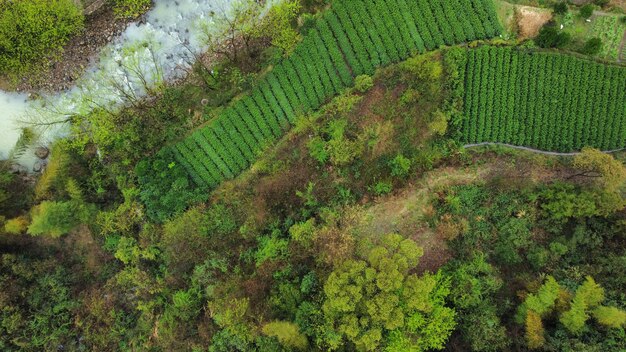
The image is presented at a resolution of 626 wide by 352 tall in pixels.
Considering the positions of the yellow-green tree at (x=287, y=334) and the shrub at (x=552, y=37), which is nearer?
the yellow-green tree at (x=287, y=334)

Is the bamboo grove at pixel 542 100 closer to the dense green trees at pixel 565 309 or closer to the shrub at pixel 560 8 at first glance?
the shrub at pixel 560 8

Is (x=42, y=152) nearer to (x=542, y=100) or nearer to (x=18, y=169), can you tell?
(x=18, y=169)

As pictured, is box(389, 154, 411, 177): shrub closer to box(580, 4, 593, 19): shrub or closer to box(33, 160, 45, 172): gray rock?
box(580, 4, 593, 19): shrub

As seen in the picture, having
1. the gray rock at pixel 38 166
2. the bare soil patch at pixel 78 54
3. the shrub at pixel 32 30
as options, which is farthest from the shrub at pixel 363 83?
the gray rock at pixel 38 166

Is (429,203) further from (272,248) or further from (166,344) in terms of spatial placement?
(166,344)

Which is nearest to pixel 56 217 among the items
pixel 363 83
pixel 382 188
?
pixel 382 188

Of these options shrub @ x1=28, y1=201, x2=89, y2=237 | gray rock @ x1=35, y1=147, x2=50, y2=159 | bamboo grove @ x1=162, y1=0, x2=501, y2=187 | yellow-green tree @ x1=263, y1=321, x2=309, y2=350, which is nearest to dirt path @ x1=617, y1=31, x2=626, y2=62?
bamboo grove @ x1=162, y1=0, x2=501, y2=187
